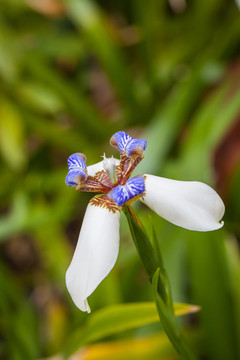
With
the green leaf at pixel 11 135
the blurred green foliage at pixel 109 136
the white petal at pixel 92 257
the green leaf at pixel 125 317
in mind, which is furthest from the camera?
the green leaf at pixel 11 135

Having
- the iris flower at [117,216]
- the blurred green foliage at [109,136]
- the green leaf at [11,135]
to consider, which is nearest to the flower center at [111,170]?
the iris flower at [117,216]

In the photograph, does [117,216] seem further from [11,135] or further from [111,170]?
[11,135]

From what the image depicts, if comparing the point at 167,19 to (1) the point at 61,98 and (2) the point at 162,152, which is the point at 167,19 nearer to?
(1) the point at 61,98

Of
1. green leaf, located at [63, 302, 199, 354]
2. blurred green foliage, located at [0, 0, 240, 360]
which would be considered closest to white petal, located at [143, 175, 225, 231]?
green leaf, located at [63, 302, 199, 354]

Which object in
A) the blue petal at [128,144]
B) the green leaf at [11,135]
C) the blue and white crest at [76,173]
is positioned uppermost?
the green leaf at [11,135]

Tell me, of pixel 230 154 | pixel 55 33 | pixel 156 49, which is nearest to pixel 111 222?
pixel 230 154

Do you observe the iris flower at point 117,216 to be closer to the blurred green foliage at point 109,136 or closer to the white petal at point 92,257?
the white petal at point 92,257

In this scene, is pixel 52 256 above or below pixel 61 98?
below
